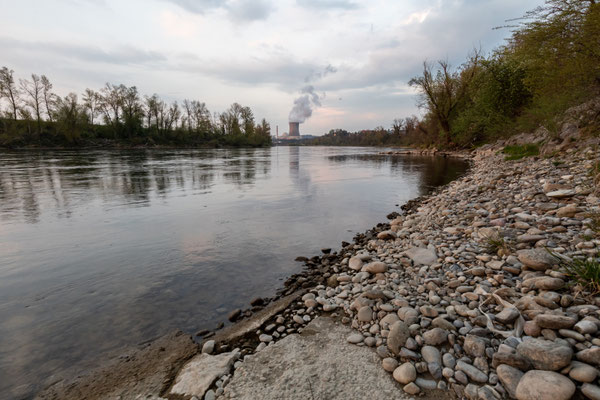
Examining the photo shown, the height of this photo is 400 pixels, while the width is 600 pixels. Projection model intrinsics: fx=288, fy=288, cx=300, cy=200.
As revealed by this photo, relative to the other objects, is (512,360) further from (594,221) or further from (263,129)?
(263,129)

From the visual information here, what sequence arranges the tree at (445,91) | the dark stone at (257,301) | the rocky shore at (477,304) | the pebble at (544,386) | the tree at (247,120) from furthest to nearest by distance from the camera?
the tree at (247,120) → the tree at (445,91) → the dark stone at (257,301) → the rocky shore at (477,304) → the pebble at (544,386)

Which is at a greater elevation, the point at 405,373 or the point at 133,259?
the point at 405,373

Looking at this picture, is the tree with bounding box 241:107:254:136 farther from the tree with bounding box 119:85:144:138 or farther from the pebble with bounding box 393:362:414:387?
the pebble with bounding box 393:362:414:387

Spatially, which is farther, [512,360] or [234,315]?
[234,315]

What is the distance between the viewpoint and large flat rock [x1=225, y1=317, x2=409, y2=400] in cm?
279

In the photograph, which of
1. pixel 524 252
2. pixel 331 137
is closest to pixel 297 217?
pixel 524 252

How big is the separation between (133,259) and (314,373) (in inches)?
225

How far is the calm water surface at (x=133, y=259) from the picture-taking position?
4254 millimetres

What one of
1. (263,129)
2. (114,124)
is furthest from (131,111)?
(263,129)

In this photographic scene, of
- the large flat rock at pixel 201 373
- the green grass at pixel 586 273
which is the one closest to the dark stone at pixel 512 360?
the green grass at pixel 586 273

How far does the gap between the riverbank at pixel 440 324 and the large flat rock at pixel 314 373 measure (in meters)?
0.02

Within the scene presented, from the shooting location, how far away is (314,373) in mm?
3064

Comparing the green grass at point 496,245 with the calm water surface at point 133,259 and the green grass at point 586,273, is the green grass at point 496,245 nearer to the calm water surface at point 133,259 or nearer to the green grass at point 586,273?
the green grass at point 586,273

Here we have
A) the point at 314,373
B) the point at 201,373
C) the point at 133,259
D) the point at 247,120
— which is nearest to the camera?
the point at 314,373
